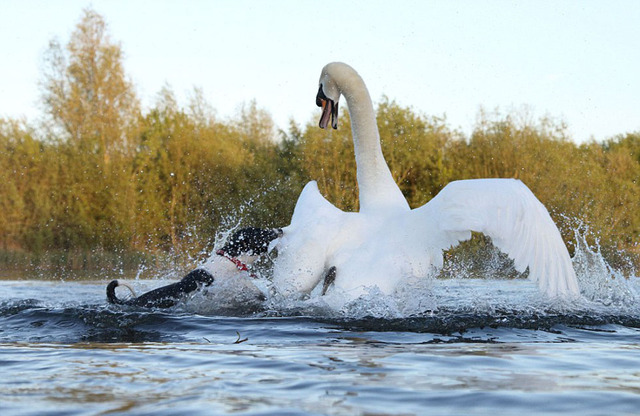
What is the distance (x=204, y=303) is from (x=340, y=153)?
23.3 metres

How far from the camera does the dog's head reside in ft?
20.6

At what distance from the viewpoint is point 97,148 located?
32031mm

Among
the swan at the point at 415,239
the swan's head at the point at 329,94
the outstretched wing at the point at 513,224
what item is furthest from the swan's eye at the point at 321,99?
the outstretched wing at the point at 513,224

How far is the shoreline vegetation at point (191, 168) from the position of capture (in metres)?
26.8

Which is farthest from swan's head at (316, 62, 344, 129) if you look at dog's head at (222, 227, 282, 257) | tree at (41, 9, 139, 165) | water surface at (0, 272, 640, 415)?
tree at (41, 9, 139, 165)

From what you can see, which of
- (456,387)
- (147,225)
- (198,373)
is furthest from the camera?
(147,225)

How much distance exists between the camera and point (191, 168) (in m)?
32.0

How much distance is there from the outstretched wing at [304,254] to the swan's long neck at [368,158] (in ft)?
2.04

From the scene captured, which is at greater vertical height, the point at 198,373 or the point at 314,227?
the point at 314,227

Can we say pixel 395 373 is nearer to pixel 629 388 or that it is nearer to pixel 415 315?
pixel 629 388

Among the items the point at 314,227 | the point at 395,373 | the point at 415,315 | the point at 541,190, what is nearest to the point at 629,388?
the point at 395,373

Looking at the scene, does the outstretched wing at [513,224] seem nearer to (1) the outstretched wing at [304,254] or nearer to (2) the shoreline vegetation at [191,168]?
(1) the outstretched wing at [304,254]

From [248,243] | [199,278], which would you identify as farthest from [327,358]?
[199,278]

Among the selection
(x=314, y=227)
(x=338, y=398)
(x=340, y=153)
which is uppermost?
(x=340, y=153)
